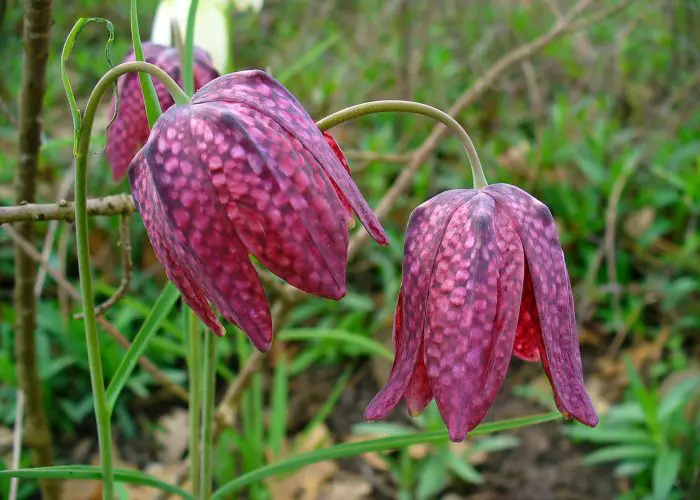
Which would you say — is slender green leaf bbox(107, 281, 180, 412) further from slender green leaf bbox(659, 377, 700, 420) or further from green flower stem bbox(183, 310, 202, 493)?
slender green leaf bbox(659, 377, 700, 420)

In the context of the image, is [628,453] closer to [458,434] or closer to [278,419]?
[278,419]

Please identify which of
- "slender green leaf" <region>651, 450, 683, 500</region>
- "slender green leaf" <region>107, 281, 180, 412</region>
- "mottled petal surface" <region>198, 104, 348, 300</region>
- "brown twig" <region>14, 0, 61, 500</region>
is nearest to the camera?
"mottled petal surface" <region>198, 104, 348, 300</region>

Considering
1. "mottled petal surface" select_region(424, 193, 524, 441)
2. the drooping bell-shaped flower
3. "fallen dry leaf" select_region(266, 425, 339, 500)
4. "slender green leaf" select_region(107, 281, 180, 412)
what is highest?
the drooping bell-shaped flower

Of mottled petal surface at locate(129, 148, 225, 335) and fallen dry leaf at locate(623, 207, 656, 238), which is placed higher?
mottled petal surface at locate(129, 148, 225, 335)

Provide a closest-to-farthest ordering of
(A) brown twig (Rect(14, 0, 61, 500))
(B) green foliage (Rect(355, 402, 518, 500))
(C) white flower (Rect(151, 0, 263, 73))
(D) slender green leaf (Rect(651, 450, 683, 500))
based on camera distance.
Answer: (A) brown twig (Rect(14, 0, 61, 500)) → (C) white flower (Rect(151, 0, 263, 73)) → (D) slender green leaf (Rect(651, 450, 683, 500)) → (B) green foliage (Rect(355, 402, 518, 500))

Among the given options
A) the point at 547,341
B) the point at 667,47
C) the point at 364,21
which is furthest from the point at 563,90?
the point at 547,341

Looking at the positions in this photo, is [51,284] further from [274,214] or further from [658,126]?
[658,126]

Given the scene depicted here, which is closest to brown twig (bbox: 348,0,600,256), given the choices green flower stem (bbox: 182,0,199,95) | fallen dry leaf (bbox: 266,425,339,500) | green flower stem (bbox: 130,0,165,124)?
green flower stem (bbox: 182,0,199,95)

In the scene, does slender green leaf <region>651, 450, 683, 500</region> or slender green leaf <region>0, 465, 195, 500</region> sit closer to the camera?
slender green leaf <region>0, 465, 195, 500</region>
